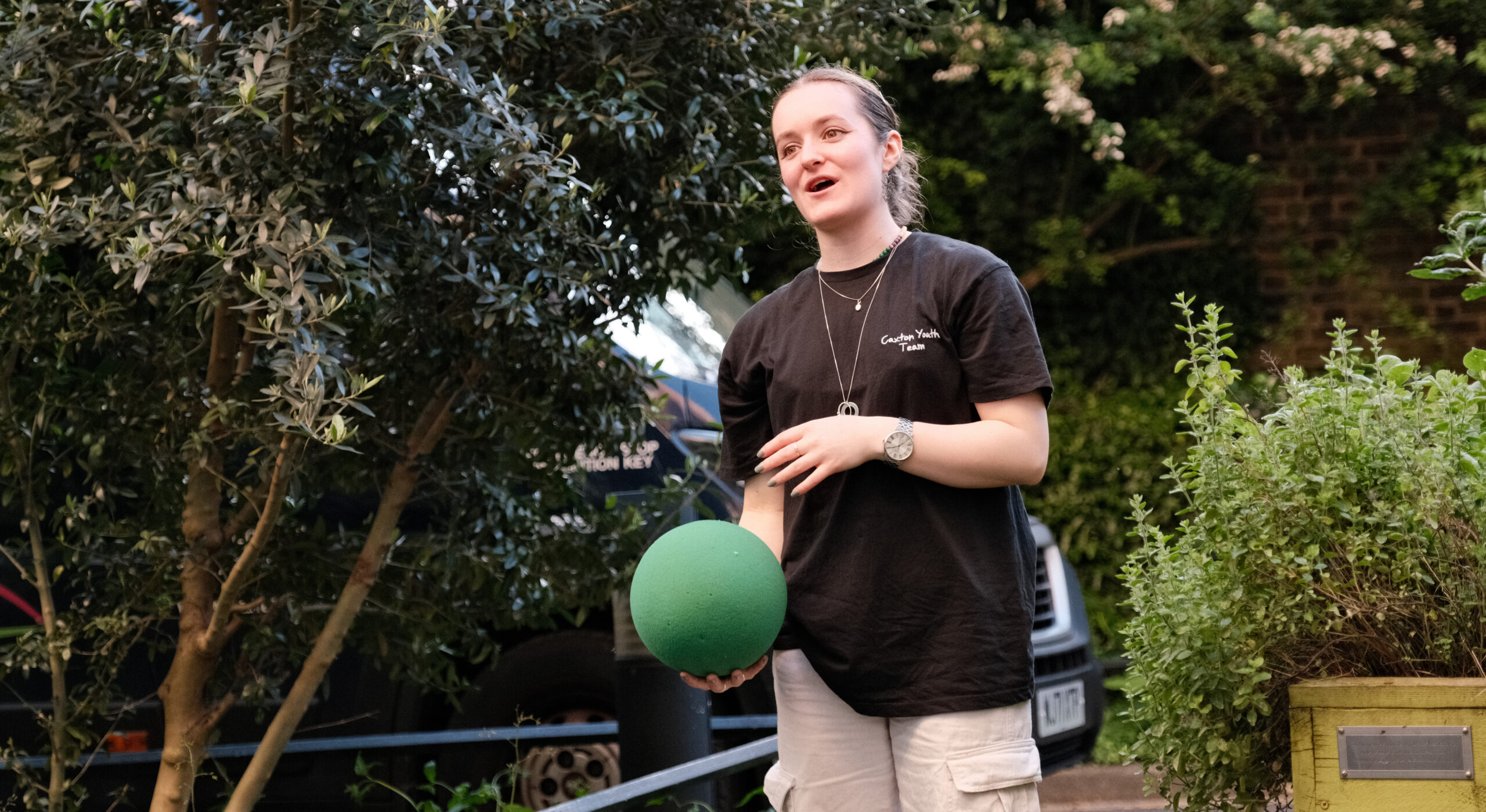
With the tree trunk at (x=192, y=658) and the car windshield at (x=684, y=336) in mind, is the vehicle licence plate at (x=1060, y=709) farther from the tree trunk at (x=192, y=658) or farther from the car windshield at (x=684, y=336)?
the tree trunk at (x=192, y=658)

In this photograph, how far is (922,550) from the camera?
1992 millimetres

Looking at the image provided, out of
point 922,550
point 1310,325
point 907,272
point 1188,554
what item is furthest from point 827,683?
point 1310,325

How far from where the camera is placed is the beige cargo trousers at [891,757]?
190 cm

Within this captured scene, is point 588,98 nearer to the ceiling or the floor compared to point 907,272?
nearer to the ceiling

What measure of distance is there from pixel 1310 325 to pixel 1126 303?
47.8 inches

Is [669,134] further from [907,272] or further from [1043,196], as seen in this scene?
[1043,196]

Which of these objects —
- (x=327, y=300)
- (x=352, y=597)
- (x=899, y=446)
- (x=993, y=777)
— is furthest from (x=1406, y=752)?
(x=352, y=597)

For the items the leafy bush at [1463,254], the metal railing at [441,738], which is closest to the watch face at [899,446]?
the leafy bush at [1463,254]

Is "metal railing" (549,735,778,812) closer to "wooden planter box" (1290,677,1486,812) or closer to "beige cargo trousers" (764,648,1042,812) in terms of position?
"beige cargo trousers" (764,648,1042,812)

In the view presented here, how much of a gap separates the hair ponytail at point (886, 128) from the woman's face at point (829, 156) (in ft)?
0.07

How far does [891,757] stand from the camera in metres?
2.05

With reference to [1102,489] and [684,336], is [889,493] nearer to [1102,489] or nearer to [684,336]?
[684,336]

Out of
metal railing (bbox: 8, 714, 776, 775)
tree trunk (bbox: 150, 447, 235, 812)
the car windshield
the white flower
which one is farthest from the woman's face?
the white flower

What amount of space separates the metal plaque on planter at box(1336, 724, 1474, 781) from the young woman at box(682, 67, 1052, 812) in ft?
1.78
